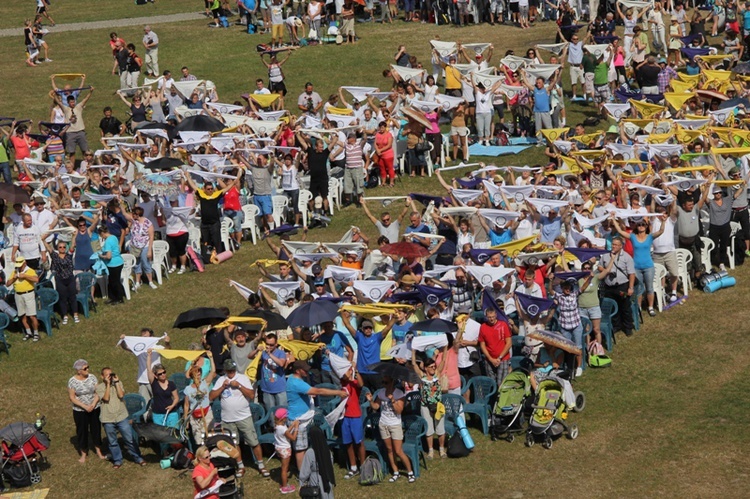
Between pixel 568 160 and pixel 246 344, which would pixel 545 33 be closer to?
pixel 568 160

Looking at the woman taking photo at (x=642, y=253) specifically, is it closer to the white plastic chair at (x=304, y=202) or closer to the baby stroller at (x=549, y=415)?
the baby stroller at (x=549, y=415)

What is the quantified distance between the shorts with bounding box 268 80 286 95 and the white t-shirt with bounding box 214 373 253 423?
1742 cm

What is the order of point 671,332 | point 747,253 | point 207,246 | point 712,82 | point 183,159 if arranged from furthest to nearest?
point 712,82 < point 183,159 < point 207,246 < point 747,253 < point 671,332

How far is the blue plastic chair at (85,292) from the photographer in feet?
78.2

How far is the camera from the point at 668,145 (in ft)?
84.7

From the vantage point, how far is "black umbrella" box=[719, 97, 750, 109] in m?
29.1

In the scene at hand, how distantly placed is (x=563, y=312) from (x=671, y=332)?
9.29 feet

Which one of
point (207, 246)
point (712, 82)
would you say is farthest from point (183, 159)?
point (712, 82)

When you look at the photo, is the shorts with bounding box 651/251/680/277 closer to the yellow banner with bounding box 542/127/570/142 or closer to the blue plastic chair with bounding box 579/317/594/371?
the blue plastic chair with bounding box 579/317/594/371

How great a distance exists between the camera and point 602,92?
3259 centimetres

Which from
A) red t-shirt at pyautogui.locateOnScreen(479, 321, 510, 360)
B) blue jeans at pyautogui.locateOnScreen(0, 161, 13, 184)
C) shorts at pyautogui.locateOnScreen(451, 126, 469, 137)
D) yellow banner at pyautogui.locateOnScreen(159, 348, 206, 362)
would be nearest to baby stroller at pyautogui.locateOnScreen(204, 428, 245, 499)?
yellow banner at pyautogui.locateOnScreen(159, 348, 206, 362)

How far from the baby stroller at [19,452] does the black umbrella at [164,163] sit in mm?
9217

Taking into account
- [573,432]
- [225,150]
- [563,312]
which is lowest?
[573,432]

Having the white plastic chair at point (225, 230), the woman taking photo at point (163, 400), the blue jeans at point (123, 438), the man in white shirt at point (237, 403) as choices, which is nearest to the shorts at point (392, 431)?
the man in white shirt at point (237, 403)
